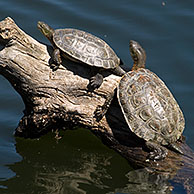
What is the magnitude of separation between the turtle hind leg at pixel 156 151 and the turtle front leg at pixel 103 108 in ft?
2.21

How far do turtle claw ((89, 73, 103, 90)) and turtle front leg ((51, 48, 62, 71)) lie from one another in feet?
1.53

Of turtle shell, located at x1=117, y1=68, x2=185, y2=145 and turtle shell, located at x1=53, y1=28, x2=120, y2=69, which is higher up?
turtle shell, located at x1=53, y1=28, x2=120, y2=69

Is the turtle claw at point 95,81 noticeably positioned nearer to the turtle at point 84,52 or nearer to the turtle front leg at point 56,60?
the turtle at point 84,52

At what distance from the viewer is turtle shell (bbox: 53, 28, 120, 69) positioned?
20.5ft

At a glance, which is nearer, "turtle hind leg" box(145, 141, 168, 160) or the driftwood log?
"turtle hind leg" box(145, 141, 168, 160)

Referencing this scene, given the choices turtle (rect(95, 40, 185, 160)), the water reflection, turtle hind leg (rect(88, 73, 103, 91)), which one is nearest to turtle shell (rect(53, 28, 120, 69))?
turtle hind leg (rect(88, 73, 103, 91))

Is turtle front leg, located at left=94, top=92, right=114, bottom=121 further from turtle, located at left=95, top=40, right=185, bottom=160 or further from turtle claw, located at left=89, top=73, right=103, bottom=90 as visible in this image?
turtle claw, located at left=89, top=73, right=103, bottom=90

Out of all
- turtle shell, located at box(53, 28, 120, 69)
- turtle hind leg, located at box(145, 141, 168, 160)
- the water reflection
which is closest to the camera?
turtle hind leg, located at box(145, 141, 168, 160)

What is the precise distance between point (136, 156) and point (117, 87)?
0.91 meters

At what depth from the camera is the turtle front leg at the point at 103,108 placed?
20.2ft

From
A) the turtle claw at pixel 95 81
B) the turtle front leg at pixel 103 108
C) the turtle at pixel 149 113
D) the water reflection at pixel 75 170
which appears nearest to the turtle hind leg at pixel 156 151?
the turtle at pixel 149 113

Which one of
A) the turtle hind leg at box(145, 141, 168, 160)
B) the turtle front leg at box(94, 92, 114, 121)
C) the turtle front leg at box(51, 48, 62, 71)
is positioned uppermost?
the turtle front leg at box(51, 48, 62, 71)

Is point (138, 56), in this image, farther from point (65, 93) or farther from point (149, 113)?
point (65, 93)

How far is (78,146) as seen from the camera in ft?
23.1
